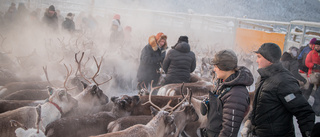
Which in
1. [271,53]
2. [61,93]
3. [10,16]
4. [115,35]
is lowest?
[61,93]

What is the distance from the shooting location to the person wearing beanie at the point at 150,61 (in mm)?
5008

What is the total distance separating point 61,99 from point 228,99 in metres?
2.23

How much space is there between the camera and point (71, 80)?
5.04m

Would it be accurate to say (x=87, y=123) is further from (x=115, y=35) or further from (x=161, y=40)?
(x=115, y=35)

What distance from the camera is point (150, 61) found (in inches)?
199

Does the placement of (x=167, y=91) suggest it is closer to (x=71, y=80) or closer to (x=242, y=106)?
(x=71, y=80)

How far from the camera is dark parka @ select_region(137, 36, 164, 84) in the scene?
197 inches

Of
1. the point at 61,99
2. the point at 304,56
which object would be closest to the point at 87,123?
the point at 61,99

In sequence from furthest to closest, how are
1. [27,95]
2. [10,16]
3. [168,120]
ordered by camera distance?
1. [10,16]
2. [27,95]
3. [168,120]

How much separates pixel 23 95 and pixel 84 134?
1692 mm

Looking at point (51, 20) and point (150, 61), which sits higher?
point (51, 20)

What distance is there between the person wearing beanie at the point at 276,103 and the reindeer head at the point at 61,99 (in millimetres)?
2366

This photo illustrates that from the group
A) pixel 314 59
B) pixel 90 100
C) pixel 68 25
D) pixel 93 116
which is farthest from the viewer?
pixel 68 25

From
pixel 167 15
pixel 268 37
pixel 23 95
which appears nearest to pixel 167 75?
pixel 23 95
